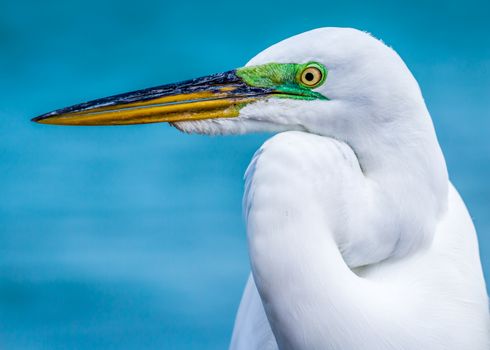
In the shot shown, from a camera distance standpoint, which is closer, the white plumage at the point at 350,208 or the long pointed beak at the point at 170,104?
the white plumage at the point at 350,208

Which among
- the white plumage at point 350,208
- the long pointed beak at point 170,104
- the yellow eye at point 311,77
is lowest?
the white plumage at point 350,208

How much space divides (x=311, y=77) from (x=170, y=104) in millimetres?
346

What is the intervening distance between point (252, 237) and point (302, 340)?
24 cm

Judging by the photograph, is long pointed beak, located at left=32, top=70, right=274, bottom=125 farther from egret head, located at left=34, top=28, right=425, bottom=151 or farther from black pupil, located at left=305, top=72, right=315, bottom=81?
Result: black pupil, located at left=305, top=72, right=315, bottom=81

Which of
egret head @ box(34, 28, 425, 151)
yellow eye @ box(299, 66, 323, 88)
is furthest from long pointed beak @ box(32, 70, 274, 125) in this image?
yellow eye @ box(299, 66, 323, 88)

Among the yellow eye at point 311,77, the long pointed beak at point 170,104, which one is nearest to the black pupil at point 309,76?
the yellow eye at point 311,77

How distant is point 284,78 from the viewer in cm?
182

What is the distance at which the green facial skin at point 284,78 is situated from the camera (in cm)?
179

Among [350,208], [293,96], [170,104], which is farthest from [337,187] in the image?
[170,104]

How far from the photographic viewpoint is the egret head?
1.75 m

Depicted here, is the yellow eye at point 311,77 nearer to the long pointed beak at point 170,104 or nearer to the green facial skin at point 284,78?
the green facial skin at point 284,78

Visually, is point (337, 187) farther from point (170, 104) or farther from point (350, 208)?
point (170, 104)

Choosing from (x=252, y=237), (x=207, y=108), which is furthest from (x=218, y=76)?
(x=252, y=237)

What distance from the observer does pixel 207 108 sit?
1899mm
